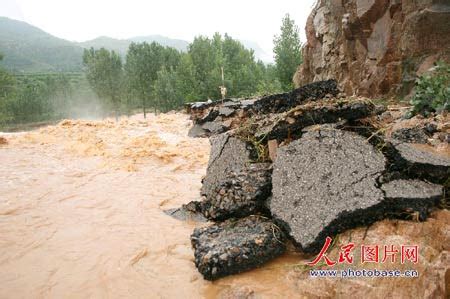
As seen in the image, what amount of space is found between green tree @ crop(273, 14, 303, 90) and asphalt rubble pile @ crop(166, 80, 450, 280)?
75.7ft

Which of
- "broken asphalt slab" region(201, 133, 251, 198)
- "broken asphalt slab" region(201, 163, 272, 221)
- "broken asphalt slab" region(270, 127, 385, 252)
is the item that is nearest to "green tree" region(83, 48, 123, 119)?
"broken asphalt slab" region(201, 133, 251, 198)

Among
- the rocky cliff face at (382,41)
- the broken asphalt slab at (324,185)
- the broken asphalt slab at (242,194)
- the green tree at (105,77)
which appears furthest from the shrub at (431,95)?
the green tree at (105,77)

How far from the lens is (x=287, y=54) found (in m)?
26.4

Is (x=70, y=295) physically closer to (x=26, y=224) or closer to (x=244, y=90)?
(x=26, y=224)

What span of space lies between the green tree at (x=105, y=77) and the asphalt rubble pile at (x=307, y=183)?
36102mm

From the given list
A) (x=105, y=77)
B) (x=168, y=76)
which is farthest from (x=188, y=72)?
(x=105, y=77)

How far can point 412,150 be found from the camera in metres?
2.99

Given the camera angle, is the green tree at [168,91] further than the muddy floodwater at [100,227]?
Yes

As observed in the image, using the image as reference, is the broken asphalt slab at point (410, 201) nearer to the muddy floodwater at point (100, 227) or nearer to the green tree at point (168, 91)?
the muddy floodwater at point (100, 227)

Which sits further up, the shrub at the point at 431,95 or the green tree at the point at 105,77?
the green tree at the point at 105,77

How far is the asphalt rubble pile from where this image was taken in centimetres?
253

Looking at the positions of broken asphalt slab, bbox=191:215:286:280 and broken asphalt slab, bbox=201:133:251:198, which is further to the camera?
broken asphalt slab, bbox=201:133:251:198

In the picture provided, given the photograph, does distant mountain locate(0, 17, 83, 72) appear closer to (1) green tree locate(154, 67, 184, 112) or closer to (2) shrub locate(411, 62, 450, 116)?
(1) green tree locate(154, 67, 184, 112)

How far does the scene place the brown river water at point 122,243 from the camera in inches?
93.0
